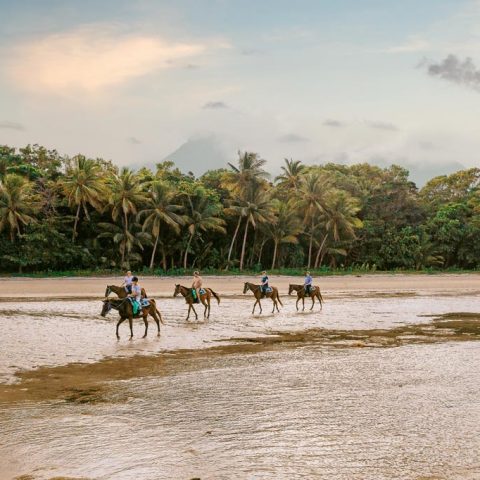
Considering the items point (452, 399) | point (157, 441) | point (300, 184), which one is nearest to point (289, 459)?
point (157, 441)

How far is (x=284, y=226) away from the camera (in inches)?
2525

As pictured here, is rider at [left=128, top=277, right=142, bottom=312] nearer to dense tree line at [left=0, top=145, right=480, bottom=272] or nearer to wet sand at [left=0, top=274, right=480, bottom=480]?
wet sand at [left=0, top=274, right=480, bottom=480]

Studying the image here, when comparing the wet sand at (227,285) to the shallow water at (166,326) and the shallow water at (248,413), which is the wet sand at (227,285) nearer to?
the shallow water at (166,326)

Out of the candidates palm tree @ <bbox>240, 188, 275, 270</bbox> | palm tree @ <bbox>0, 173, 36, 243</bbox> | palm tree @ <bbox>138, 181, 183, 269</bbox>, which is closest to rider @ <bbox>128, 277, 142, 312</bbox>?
palm tree @ <bbox>0, 173, 36, 243</bbox>

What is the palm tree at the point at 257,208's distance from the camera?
60800 millimetres

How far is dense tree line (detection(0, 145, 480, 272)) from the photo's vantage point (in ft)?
182

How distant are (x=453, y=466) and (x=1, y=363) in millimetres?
9999


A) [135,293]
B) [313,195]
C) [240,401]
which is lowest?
[240,401]

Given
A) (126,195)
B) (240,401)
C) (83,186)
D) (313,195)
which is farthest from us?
(313,195)

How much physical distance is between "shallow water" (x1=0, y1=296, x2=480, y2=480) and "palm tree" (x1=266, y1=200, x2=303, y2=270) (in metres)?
46.2

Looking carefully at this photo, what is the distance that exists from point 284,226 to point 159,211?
45.3 feet

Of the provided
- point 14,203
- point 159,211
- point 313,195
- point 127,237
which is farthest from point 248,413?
point 313,195

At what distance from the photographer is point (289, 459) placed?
739cm

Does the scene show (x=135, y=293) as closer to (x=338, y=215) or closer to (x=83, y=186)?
(x=83, y=186)
